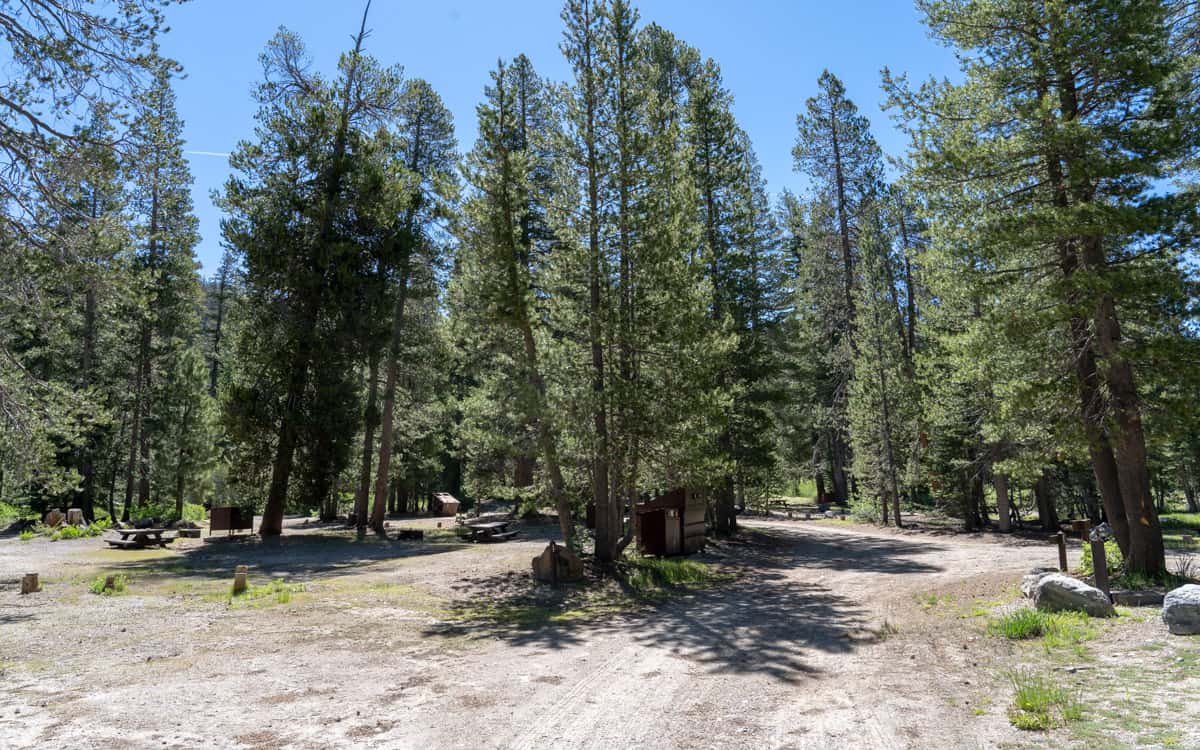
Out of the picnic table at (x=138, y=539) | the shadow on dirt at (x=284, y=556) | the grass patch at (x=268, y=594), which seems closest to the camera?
the grass patch at (x=268, y=594)

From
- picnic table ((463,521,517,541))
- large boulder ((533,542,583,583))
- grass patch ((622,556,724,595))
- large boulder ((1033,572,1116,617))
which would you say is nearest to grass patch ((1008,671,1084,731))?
large boulder ((1033,572,1116,617))

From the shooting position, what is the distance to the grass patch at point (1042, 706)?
5230 millimetres

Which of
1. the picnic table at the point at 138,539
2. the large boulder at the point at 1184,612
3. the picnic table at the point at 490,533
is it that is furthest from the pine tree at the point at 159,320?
the large boulder at the point at 1184,612

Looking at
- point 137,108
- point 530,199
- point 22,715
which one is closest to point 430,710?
point 22,715

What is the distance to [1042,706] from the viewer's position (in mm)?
5512

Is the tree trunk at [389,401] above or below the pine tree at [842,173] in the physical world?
below

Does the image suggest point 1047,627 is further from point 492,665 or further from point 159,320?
point 159,320

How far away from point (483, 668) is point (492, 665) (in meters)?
0.17

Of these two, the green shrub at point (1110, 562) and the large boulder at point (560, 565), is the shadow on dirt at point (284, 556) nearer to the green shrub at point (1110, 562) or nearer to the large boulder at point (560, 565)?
the large boulder at point (560, 565)

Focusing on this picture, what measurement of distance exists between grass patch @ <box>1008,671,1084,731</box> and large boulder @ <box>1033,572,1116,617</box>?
356cm

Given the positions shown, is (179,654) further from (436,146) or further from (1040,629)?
(436,146)

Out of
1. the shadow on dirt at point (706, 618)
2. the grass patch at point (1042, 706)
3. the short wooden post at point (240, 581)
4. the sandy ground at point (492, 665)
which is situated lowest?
the shadow on dirt at point (706, 618)

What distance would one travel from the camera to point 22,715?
5785mm

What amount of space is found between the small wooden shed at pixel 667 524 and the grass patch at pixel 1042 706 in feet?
40.2
